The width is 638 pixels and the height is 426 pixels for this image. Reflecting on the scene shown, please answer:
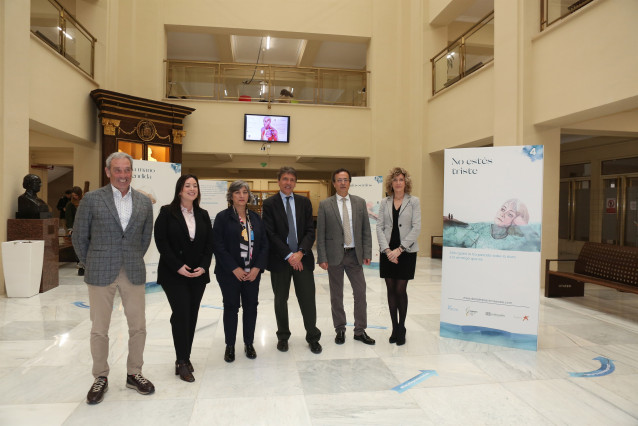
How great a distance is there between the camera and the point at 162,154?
10.4 meters

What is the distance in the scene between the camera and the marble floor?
8.79 feet

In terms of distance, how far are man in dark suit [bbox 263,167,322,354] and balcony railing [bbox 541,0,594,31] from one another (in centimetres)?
532

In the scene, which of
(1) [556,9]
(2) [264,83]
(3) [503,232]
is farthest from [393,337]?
(2) [264,83]

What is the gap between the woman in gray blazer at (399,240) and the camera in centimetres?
397

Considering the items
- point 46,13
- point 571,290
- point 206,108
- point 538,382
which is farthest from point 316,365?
point 206,108

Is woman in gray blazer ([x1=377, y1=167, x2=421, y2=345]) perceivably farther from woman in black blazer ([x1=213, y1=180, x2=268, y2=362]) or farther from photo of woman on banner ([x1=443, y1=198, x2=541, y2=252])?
woman in black blazer ([x1=213, y1=180, x2=268, y2=362])

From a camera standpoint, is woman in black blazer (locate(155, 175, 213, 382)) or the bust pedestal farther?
the bust pedestal

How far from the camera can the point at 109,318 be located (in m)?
2.88

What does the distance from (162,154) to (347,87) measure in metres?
5.44

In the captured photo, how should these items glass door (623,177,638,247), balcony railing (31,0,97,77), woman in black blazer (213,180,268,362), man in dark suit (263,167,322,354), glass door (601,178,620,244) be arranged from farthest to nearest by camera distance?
glass door (601,178,620,244) → glass door (623,177,638,247) → balcony railing (31,0,97,77) → man in dark suit (263,167,322,354) → woman in black blazer (213,180,268,362)

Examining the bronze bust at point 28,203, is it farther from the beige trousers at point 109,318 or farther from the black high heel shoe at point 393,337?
the black high heel shoe at point 393,337

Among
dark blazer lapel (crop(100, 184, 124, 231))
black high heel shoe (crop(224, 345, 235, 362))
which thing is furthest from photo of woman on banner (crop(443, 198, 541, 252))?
dark blazer lapel (crop(100, 184, 124, 231))

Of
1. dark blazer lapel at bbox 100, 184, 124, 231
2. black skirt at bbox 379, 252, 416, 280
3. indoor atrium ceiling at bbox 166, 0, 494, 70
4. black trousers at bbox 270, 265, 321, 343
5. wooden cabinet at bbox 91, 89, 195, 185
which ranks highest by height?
indoor atrium ceiling at bbox 166, 0, 494, 70

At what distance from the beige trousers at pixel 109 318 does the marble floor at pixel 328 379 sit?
242mm
